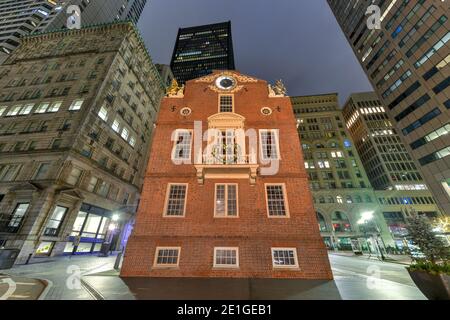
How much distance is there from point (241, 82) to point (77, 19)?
228ft

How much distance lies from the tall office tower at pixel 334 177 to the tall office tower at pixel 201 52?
64.6 m

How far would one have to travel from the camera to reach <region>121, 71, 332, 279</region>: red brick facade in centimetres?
1054

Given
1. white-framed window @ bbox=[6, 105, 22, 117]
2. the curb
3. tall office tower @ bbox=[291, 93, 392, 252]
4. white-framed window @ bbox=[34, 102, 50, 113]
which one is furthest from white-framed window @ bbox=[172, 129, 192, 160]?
tall office tower @ bbox=[291, 93, 392, 252]

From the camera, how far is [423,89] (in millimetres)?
34281

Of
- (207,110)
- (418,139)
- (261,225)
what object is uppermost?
(418,139)

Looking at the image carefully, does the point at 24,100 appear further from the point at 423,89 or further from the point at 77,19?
the point at 423,89

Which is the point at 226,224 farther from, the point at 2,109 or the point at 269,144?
the point at 2,109

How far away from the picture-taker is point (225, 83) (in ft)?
58.5

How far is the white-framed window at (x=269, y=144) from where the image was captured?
1411 centimetres

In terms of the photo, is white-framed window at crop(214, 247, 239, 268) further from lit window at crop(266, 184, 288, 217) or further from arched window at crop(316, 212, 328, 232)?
arched window at crop(316, 212, 328, 232)

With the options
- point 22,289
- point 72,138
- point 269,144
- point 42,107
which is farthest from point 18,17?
point 269,144
